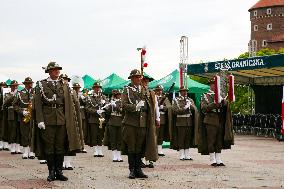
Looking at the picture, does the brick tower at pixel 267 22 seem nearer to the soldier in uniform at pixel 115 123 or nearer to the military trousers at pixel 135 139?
the soldier in uniform at pixel 115 123

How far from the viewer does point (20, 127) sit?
17344 millimetres

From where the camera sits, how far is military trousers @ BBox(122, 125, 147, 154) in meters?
11.7

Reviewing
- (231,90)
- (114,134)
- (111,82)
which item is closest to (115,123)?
(114,134)

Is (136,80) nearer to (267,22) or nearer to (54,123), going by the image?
(54,123)

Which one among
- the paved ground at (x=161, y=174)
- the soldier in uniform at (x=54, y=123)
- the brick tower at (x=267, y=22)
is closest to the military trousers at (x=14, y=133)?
the paved ground at (x=161, y=174)

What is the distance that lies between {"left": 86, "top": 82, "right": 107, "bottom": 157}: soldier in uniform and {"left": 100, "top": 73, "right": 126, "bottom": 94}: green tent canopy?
14.6 metres

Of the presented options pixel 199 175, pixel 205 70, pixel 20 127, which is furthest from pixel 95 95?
pixel 205 70

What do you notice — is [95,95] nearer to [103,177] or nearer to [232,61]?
[103,177]

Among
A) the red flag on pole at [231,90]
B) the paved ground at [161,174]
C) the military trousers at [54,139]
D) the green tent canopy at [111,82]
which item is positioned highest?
the green tent canopy at [111,82]

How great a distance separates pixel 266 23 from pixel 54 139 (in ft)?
378

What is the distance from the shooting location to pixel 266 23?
122375 millimetres

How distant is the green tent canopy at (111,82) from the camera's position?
32.8 meters

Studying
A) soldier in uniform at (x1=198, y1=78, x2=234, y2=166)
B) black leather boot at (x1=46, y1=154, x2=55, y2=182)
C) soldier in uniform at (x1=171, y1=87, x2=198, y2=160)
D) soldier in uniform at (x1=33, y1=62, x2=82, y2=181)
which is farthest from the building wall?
black leather boot at (x1=46, y1=154, x2=55, y2=182)

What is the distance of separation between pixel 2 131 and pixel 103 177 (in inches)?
345
